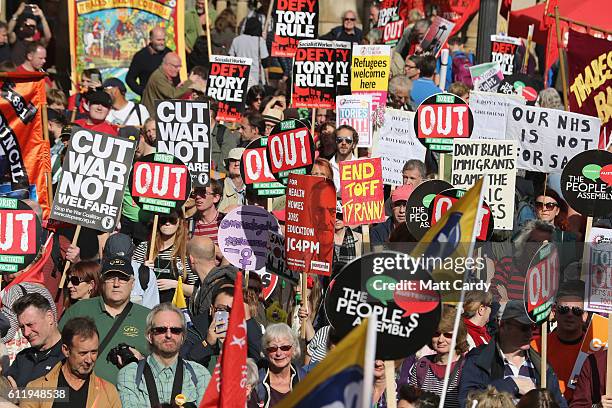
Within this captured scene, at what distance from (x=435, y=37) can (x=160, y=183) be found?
731cm

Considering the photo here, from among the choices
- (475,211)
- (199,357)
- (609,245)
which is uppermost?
(475,211)

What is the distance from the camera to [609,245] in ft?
31.5

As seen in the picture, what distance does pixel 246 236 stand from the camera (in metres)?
10.7

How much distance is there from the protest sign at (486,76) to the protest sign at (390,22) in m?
2.31

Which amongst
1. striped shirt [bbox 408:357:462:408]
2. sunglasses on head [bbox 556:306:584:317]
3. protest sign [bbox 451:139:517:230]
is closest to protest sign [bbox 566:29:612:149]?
protest sign [bbox 451:139:517:230]

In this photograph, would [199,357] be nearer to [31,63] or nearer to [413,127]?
[413,127]

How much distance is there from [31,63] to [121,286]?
23.4ft

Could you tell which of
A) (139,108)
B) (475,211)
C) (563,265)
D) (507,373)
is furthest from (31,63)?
(475,211)

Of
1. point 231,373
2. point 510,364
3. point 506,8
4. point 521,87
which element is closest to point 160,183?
point 510,364

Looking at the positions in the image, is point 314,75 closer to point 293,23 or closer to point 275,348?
point 293,23

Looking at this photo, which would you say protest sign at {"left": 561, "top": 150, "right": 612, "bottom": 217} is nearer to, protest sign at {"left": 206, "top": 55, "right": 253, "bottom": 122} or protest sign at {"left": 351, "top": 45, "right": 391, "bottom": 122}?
protest sign at {"left": 351, "top": 45, "right": 391, "bottom": 122}

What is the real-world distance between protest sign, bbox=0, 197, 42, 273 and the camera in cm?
163

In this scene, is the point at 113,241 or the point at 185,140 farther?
the point at 185,140

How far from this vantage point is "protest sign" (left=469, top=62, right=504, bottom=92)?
16812 millimetres
